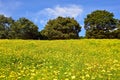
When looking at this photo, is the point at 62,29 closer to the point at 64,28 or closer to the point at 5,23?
the point at 64,28

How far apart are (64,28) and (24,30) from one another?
11.4 meters

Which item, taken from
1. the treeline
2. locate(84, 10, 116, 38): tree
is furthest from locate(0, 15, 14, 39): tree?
locate(84, 10, 116, 38): tree

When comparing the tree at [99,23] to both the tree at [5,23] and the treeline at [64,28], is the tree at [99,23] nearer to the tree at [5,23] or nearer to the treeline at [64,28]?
the treeline at [64,28]

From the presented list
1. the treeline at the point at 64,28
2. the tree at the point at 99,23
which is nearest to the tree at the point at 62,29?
the treeline at the point at 64,28

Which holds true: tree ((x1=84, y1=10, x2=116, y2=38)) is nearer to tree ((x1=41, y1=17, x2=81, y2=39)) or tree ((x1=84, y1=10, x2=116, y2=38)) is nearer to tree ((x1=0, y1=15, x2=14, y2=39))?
tree ((x1=41, y1=17, x2=81, y2=39))

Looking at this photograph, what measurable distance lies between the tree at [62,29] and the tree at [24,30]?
2797 millimetres

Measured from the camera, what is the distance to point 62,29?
102938 mm

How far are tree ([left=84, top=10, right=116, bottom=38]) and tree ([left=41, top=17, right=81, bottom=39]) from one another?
133 inches

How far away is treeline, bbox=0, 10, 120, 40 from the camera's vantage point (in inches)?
3910

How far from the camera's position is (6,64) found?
14.9 meters

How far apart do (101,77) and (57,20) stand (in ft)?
311

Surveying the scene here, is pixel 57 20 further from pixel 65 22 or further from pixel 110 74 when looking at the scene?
pixel 110 74

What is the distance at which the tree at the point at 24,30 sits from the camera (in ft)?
334

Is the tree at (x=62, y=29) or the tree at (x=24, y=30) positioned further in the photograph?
the tree at (x=24, y=30)
